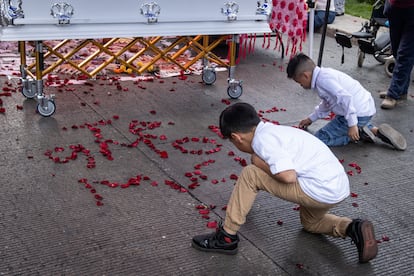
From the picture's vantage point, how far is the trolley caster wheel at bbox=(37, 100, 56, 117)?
515cm

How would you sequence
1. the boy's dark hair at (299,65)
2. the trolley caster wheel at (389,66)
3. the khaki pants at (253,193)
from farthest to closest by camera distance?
the trolley caster wheel at (389,66)
the boy's dark hair at (299,65)
the khaki pants at (253,193)

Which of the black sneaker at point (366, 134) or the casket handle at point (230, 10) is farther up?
the casket handle at point (230, 10)

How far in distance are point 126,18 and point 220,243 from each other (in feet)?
8.51

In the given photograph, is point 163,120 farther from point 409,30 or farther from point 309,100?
point 409,30

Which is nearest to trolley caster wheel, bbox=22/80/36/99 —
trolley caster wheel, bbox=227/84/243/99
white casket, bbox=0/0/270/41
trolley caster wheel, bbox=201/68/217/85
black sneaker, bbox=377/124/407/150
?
white casket, bbox=0/0/270/41

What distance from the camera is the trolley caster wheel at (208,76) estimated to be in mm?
6445

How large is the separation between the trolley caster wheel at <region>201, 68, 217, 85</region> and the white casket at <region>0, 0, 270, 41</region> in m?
0.88

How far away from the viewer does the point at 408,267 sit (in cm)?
325

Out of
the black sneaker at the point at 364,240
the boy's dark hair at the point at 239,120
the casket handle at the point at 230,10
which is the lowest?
the black sneaker at the point at 364,240

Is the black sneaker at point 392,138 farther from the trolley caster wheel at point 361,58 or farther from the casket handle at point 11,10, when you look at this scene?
the casket handle at point 11,10

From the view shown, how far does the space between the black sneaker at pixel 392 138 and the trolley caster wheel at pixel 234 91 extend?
1.62m

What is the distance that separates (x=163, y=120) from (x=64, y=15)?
1270mm

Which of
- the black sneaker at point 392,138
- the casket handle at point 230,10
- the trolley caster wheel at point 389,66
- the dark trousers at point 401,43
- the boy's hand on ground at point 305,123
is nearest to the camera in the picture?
the black sneaker at point 392,138

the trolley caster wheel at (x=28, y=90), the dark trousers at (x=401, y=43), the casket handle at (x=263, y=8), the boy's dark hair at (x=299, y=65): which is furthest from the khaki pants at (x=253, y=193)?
the dark trousers at (x=401, y=43)
